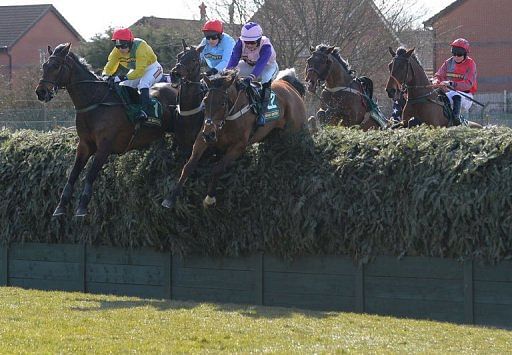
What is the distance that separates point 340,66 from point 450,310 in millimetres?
5737

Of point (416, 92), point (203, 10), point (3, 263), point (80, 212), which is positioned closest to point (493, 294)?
point (416, 92)

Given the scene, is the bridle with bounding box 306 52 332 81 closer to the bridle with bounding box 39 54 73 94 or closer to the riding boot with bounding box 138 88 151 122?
the riding boot with bounding box 138 88 151 122

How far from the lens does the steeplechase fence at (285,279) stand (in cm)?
1177

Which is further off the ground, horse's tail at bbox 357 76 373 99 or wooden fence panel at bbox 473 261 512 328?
horse's tail at bbox 357 76 373 99

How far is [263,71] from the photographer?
1423 centimetres

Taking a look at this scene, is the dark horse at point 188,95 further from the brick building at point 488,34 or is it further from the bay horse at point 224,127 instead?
the brick building at point 488,34

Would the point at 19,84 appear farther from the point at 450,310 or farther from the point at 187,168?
the point at 450,310

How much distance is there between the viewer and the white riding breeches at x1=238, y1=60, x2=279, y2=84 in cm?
1423

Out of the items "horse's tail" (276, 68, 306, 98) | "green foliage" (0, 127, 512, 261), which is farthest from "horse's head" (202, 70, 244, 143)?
"horse's tail" (276, 68, 306, 98)

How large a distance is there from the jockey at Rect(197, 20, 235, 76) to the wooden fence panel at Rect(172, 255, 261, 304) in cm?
273

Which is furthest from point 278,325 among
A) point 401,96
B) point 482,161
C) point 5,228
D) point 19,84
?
point 19,84

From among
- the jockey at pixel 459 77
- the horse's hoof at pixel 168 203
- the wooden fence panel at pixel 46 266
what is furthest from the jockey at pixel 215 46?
the jockey at pixel 459 77

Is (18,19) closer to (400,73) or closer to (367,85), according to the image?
(367,85)

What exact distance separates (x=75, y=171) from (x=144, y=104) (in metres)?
1.31
